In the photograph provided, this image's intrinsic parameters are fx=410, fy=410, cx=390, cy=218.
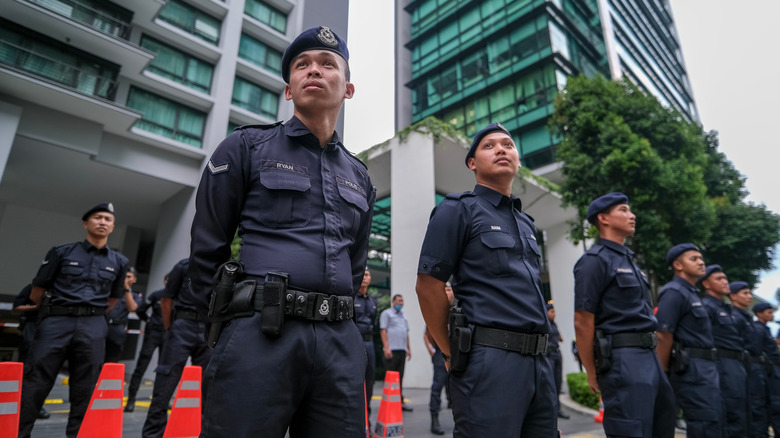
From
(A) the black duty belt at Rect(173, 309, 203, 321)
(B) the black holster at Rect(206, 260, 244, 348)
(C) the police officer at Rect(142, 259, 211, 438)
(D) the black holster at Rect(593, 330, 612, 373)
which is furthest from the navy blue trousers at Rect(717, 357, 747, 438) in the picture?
(A) the black duty belt at Rect(173, 309, 203, 321)

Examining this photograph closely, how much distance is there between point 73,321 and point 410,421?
465 cm

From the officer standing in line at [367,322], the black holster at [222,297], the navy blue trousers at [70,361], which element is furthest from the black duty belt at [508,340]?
the officer standing in line at [367,322]

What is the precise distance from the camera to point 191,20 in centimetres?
1563

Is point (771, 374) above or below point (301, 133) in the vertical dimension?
below

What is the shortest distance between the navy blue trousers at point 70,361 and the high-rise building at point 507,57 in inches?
672

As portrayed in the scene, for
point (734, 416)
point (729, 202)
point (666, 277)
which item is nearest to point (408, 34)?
point (729, 202)

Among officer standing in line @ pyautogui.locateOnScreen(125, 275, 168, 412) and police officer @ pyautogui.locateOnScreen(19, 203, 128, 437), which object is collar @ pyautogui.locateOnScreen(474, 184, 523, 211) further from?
officer standing in line @ pyautogui.locateOnScreen(125, 275, 168, 412)

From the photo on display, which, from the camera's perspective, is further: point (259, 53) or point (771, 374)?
point (259, 53)

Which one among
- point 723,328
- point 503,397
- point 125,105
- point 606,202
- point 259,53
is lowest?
point 503,397

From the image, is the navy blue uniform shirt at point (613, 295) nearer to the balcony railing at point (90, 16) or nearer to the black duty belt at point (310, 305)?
the black duty belt at point (310, 305)

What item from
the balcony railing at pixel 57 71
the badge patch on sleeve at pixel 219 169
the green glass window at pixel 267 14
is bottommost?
the badge patch on sleeve at pixel 219 169

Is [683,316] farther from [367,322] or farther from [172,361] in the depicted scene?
[172,361]

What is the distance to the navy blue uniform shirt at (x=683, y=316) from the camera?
372cm

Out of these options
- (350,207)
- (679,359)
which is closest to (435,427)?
(679,359)
